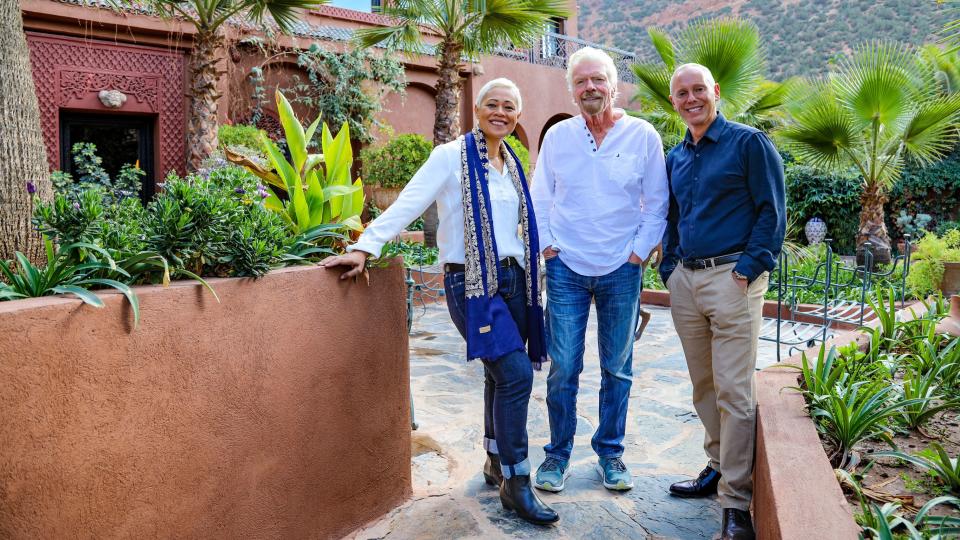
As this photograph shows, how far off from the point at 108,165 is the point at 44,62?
1702 mm

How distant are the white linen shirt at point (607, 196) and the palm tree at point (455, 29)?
7635mm

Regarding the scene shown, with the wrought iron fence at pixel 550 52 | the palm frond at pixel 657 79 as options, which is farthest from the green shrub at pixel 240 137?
the wrought iron fence at pixel 550 52

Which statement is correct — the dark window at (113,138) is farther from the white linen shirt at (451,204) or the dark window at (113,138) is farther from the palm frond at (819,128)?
the white linen shirt at (451,204)

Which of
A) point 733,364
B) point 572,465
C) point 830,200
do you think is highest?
point 830,200

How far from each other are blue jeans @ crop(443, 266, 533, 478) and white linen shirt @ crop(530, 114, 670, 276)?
354 mm

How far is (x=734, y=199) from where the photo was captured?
9.64 ft

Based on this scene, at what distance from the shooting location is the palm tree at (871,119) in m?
9.61

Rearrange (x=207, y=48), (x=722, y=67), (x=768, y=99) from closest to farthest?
(x=207, y=48)
(x=722, y=67)
(x=768, y=99)

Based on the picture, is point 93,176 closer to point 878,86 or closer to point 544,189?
point 544,189

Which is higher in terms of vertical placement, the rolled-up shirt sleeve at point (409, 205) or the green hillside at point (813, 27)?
the green hillside at point (813, 27)

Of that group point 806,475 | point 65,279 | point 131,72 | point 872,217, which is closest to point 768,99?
point 872,217

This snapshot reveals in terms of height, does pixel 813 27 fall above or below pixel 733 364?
above

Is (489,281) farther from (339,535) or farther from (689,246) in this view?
(339,535)

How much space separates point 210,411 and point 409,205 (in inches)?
43.3
